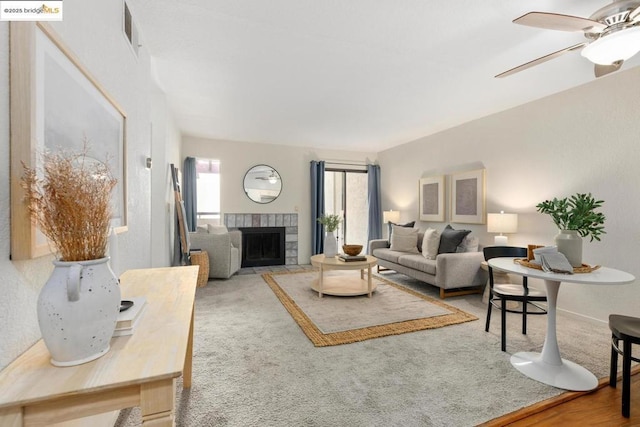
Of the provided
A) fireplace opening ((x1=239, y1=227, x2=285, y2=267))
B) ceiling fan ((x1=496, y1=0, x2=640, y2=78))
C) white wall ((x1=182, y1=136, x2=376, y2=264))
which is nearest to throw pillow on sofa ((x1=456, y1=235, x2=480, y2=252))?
ceiling fan ((x1=496, y1=0, x2=640, y2=78))

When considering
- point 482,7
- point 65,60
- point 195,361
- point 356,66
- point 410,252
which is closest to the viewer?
point 65,60

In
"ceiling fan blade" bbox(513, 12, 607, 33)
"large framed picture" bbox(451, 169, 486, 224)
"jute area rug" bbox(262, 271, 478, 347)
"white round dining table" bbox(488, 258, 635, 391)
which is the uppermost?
"ceiling fan blade" bbox(513, 12, 607, 33)

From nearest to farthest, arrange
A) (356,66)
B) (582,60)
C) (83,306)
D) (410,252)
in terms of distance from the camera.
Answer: (83,306), (582,60), (356,66), (410,252)

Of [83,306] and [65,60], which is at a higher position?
[65,60]

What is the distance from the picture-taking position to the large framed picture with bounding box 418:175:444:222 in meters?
4.80

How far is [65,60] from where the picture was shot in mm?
1052

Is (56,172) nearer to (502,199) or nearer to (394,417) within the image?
(394,417)

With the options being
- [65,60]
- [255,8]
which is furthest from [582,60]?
[65,60]

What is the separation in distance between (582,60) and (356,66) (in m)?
2.02

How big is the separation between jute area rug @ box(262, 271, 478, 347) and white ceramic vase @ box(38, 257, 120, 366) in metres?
1.88

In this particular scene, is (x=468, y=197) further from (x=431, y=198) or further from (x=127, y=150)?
(x=127, y=150)

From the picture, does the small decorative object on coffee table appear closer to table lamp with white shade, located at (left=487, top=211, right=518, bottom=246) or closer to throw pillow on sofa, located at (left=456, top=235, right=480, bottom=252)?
throw pillow on sofa, located at (left=456, top=235, right=480, bottom=252)

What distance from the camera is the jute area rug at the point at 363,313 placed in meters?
2.62

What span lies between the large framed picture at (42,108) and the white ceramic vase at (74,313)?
0.17 m
